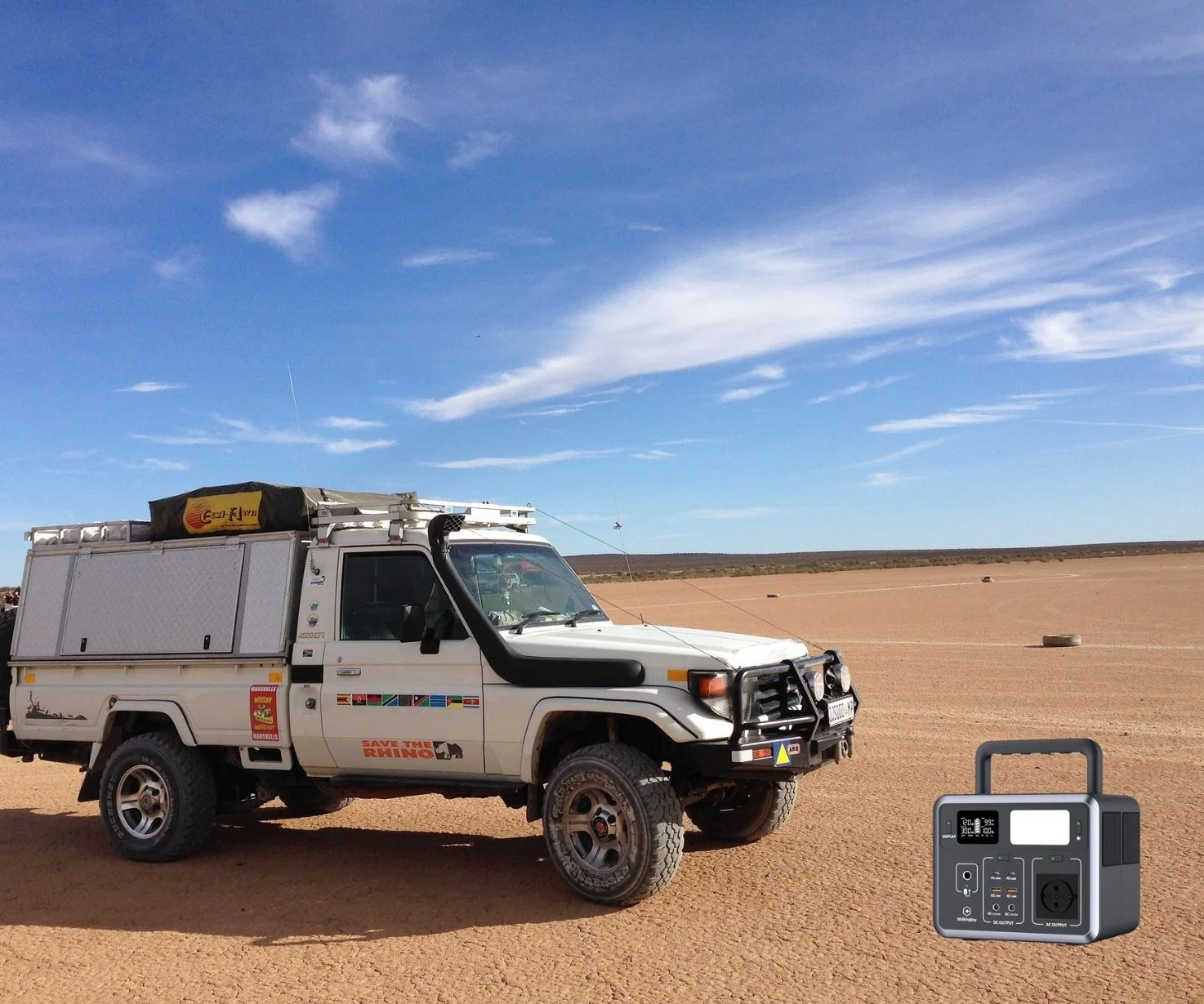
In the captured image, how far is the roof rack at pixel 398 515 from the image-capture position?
313 inches

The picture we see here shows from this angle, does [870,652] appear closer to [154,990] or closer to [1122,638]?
[1122,638]

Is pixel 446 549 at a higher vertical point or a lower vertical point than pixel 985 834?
higher

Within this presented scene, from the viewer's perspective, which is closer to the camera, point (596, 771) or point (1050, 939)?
point (1050, 939)

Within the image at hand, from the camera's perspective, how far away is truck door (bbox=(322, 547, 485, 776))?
24.0 feet

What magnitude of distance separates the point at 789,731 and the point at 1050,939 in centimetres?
496

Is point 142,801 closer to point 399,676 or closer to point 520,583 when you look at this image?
point 399,676

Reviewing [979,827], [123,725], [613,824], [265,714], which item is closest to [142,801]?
[123,725]

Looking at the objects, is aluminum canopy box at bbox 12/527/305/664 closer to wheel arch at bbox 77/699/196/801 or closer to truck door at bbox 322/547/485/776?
wheel arch at bbox 77/699/196/801

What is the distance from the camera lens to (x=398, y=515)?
8039 mm

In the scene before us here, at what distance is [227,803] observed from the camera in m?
8.56

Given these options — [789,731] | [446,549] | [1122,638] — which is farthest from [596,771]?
[1122,638]

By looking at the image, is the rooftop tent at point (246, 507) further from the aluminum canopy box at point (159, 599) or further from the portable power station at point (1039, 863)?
the portable power station at point (1039, 863)

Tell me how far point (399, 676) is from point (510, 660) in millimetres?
899

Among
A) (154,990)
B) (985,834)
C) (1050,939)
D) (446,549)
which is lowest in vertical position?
(154,990)
